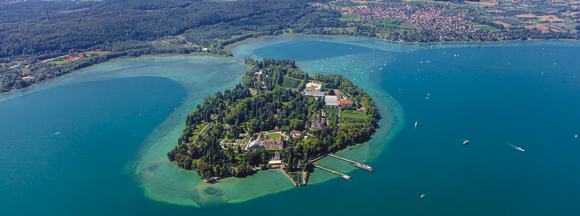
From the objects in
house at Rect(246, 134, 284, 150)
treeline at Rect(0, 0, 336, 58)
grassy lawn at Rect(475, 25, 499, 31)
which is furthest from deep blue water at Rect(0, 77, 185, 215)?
grassy lawn at Rect(475, 25, 499, 31)

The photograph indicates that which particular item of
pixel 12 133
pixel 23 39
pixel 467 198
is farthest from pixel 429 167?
pixel 23 39

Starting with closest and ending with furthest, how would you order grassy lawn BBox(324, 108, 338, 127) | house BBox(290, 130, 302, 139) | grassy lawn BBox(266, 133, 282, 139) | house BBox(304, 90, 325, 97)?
grassy lawn BBox(266, 133, 282, 139) < house BBox(290, 130, 302, 139) < grassy lawn BBox(324, 108, 338, 127) < house BBox(304, 90, 325, 97)

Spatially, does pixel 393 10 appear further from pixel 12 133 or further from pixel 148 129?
pixel 12 133

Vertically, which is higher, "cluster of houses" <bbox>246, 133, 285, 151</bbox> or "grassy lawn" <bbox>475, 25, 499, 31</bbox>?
"grassy lawn" <bbox>475, 25, 499, 31</bbox>

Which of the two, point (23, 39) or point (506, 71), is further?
point (23, 39)

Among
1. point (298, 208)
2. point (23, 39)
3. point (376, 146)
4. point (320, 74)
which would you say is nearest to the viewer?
point (298, 208)

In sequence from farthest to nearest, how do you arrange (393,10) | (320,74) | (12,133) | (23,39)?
(393,10), (23,39), (320,74), (12,133)

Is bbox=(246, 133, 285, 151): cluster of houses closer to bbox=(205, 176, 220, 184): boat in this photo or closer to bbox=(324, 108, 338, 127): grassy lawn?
bbox=(205, 176, 220, 184): boat
